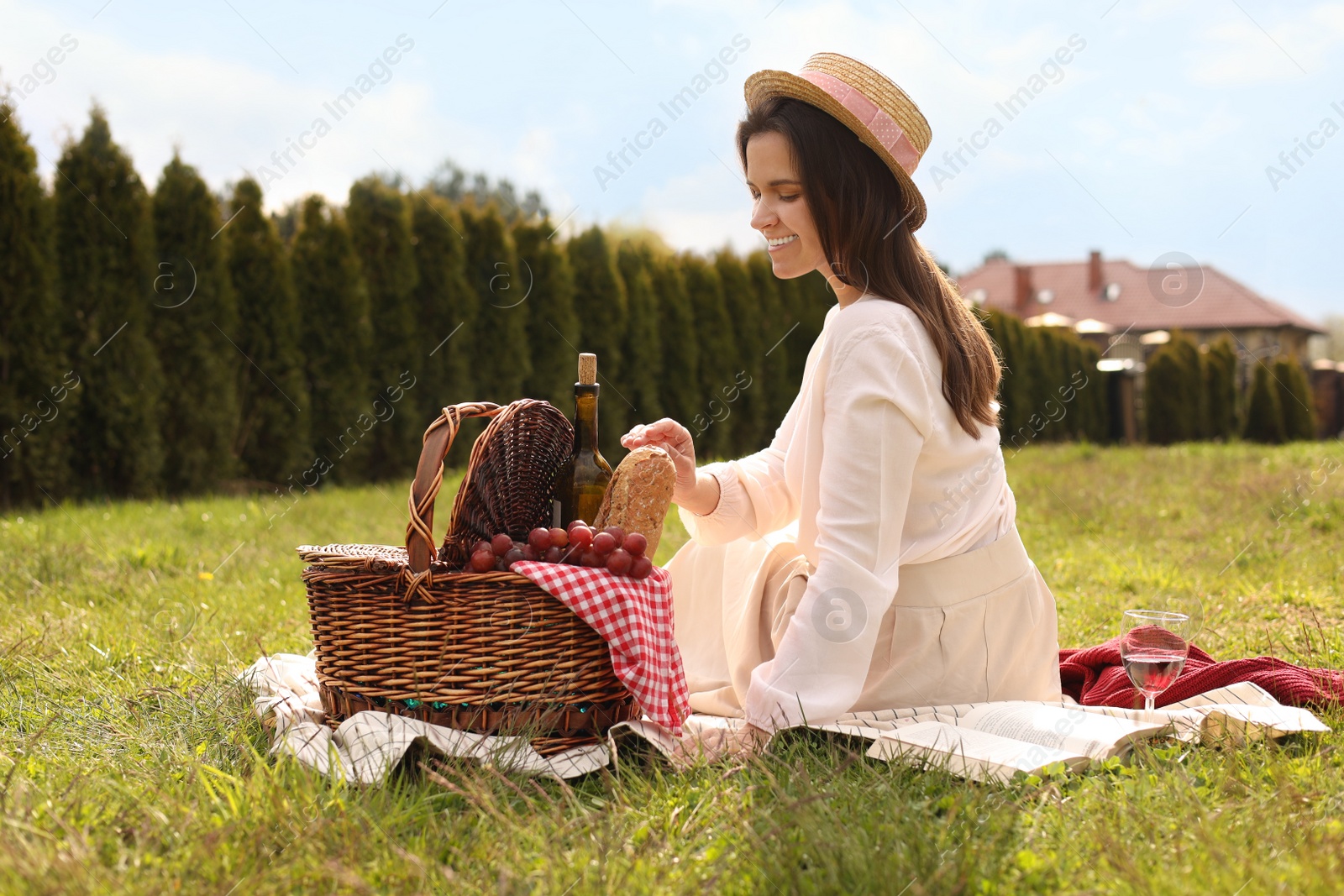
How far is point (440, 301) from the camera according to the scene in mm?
9836

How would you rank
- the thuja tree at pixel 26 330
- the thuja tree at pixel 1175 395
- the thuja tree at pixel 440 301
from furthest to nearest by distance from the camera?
the thuja tree at pixel 1175 395
the thuja tree at pixel 440 301
the thuja tree at pixel 26 330

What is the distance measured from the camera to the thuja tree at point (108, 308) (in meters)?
7.76

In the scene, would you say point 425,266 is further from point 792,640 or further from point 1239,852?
point 1239,852

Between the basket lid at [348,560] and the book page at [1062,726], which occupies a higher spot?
the basket lid at [348,560]

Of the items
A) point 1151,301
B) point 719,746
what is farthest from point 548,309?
point 1151,301

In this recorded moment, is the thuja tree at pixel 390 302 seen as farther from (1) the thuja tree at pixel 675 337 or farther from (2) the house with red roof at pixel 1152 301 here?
(2) the house with red roof at pixel 1152 301

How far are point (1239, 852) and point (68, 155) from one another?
8.66 meters

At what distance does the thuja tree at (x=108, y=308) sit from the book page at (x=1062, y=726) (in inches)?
290

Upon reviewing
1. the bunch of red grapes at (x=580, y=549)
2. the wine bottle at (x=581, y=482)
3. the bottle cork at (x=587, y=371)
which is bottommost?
the bunch of red grapes at (x=580, y=549)

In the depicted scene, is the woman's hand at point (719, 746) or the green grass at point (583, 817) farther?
the woman's hand at point (719, 746)

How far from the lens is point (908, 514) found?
254cm

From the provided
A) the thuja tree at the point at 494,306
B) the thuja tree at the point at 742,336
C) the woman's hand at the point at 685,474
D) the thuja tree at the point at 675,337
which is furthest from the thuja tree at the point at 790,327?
the woman's hand at the point at 685,474

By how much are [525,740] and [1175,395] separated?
20942mm

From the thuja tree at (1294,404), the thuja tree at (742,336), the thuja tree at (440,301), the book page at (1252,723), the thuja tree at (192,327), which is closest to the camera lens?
the book page at (1252,723)
